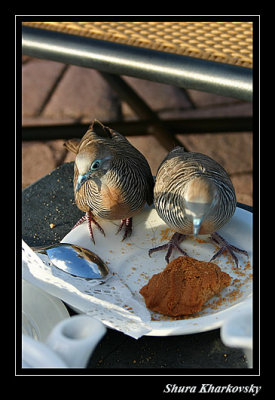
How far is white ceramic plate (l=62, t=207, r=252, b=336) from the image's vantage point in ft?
2.76

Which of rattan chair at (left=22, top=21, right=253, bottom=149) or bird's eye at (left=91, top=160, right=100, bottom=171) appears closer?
bird's eye at (left=91, top=160, right=100, bottom=171)

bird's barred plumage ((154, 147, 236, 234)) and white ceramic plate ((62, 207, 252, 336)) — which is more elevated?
bird's barred plumage ((154, 147, 236, 234))

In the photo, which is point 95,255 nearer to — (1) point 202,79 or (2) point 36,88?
(1) point 202,79

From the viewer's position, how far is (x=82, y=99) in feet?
8.32

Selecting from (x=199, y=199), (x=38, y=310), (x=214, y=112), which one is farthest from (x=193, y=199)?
(x=214, y=112)

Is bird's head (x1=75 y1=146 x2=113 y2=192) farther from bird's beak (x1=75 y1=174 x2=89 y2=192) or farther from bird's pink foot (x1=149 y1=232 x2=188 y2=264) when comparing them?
bird's pink foot (x1=149 y1=232 x2=188 y2=264)

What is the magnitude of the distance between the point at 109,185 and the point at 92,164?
0.08m

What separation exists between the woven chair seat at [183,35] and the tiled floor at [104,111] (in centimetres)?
82

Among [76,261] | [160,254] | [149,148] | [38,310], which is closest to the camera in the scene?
[38,310]

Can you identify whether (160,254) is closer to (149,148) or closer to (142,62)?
(142,62)

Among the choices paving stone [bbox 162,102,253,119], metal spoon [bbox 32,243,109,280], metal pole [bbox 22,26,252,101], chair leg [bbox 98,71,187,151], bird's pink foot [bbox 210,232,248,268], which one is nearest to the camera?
metal spoon [bbox 32,243,109,280]

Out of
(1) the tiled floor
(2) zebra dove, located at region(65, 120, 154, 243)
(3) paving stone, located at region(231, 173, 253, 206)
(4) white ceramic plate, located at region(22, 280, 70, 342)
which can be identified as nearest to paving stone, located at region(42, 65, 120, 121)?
(1) the tiled floor

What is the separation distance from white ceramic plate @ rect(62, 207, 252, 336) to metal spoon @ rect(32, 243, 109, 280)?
0.05 m

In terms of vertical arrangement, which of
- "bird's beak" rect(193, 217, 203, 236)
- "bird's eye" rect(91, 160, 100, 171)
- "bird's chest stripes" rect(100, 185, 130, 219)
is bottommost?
"bird's chest stripes" rect(100, 185, 130, 219)
